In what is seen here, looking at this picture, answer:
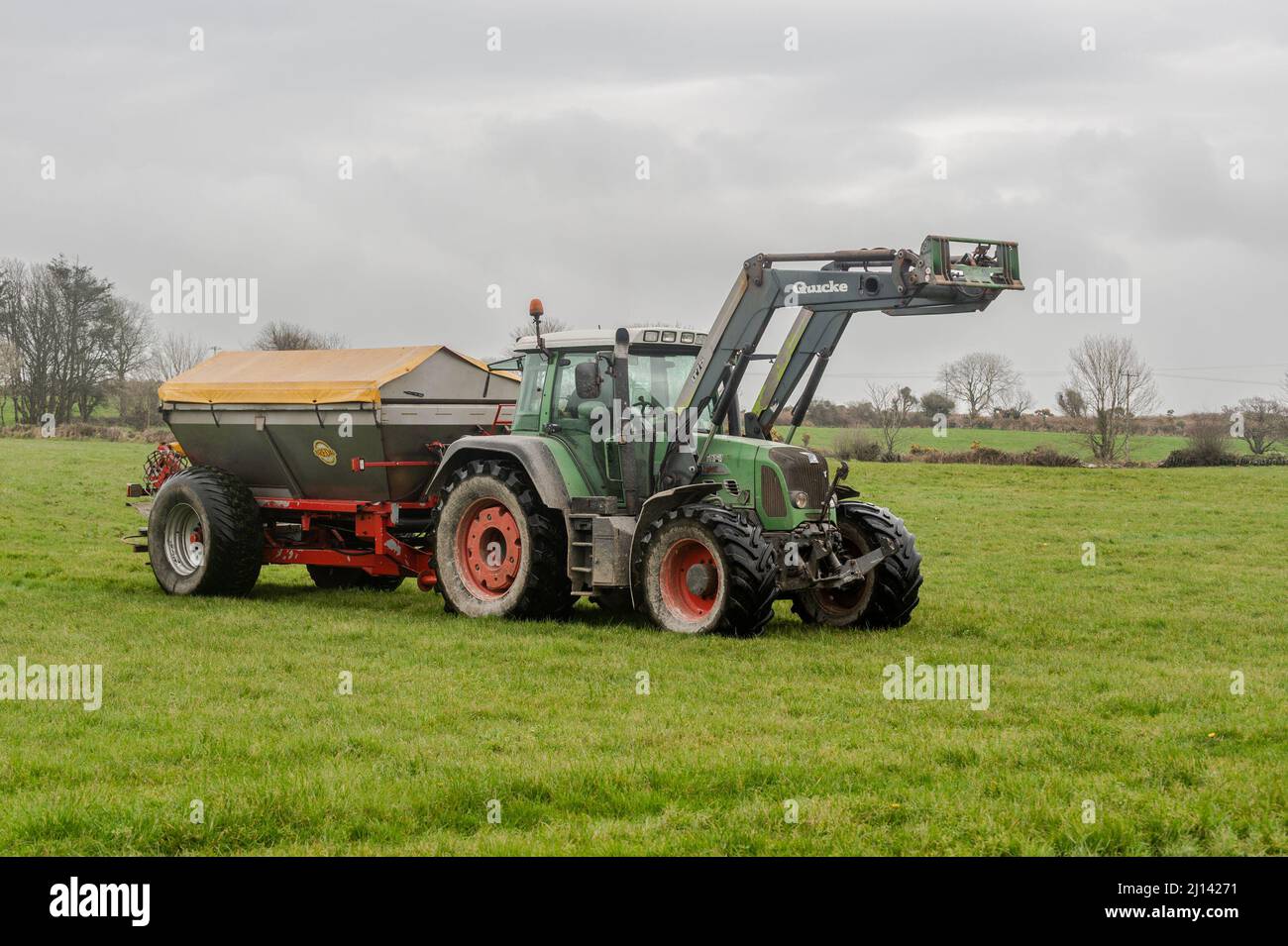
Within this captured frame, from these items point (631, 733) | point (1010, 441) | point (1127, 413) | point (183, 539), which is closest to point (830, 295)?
point (631, 733)

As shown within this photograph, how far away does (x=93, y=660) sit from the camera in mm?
9969

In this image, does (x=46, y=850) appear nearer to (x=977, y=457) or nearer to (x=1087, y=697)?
(x=1087, y=697)

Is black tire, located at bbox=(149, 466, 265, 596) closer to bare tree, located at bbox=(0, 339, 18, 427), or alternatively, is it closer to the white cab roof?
the white cab roof

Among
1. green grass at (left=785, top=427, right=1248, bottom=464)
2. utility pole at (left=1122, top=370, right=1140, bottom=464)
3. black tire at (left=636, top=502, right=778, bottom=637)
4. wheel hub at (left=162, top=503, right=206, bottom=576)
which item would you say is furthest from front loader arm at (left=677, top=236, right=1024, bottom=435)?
utility pole at (left=1122, top=370, right=1140, bottom=464)

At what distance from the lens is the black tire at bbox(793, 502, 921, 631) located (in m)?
11.8

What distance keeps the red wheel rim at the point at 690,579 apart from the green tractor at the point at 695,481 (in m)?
0.01

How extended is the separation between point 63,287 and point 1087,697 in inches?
2321

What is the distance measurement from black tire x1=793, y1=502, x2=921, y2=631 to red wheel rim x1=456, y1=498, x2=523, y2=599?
267 cm

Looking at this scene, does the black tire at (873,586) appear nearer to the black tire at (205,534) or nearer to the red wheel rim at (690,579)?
the red wheel rim at (690,579)

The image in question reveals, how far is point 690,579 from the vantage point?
444 inches

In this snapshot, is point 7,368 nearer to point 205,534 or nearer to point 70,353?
point 70,353

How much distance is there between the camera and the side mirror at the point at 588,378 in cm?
1164

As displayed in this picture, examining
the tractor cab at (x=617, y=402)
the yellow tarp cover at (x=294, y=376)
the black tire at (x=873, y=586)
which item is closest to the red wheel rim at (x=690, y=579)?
the tractor cab at (x=617, y=402)

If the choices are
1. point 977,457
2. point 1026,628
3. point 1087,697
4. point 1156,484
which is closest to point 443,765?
point 1087,697
